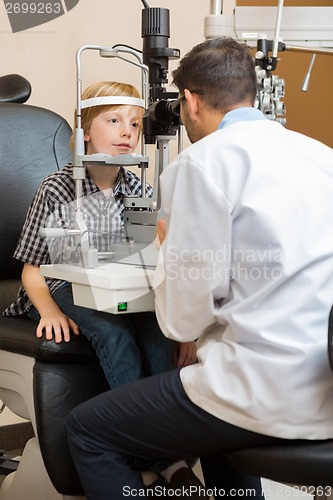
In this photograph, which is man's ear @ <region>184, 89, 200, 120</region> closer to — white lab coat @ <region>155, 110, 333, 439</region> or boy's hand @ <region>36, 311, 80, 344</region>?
white lab coat @ <region>155, 110, 333, 439</region>

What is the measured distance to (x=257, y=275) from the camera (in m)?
1.10

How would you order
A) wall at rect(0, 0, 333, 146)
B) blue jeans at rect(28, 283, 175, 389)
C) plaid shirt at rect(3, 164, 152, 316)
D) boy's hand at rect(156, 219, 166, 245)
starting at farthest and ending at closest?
1. wall at rect(0, 0, 333, 146)
2. plaid shirt at rect(3, 164, 152, 316)
3. blue jeans at rect(28, 283, 175, 389)
4. boy's hand at rect(156, 219, 166, 245)

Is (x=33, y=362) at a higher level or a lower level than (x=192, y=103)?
lower

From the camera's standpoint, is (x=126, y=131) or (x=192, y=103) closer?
(x=192, y=103)

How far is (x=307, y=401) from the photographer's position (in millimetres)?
1089

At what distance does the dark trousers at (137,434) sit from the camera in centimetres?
113

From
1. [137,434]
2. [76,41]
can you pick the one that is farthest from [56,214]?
[76,41]

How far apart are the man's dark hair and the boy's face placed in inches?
13.8

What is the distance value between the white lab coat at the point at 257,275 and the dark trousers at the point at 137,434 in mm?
34

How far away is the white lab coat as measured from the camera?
1.08 m

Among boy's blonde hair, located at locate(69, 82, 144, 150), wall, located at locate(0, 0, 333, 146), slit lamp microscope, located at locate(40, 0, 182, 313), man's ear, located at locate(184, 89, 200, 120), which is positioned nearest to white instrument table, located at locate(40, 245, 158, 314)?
slit lamp microscope, located at locate(40, 0, 182, 313)

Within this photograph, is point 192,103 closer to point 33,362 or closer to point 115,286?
point 115,286

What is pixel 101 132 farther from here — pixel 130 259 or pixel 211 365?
pixel 211 365

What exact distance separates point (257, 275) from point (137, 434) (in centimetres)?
32
